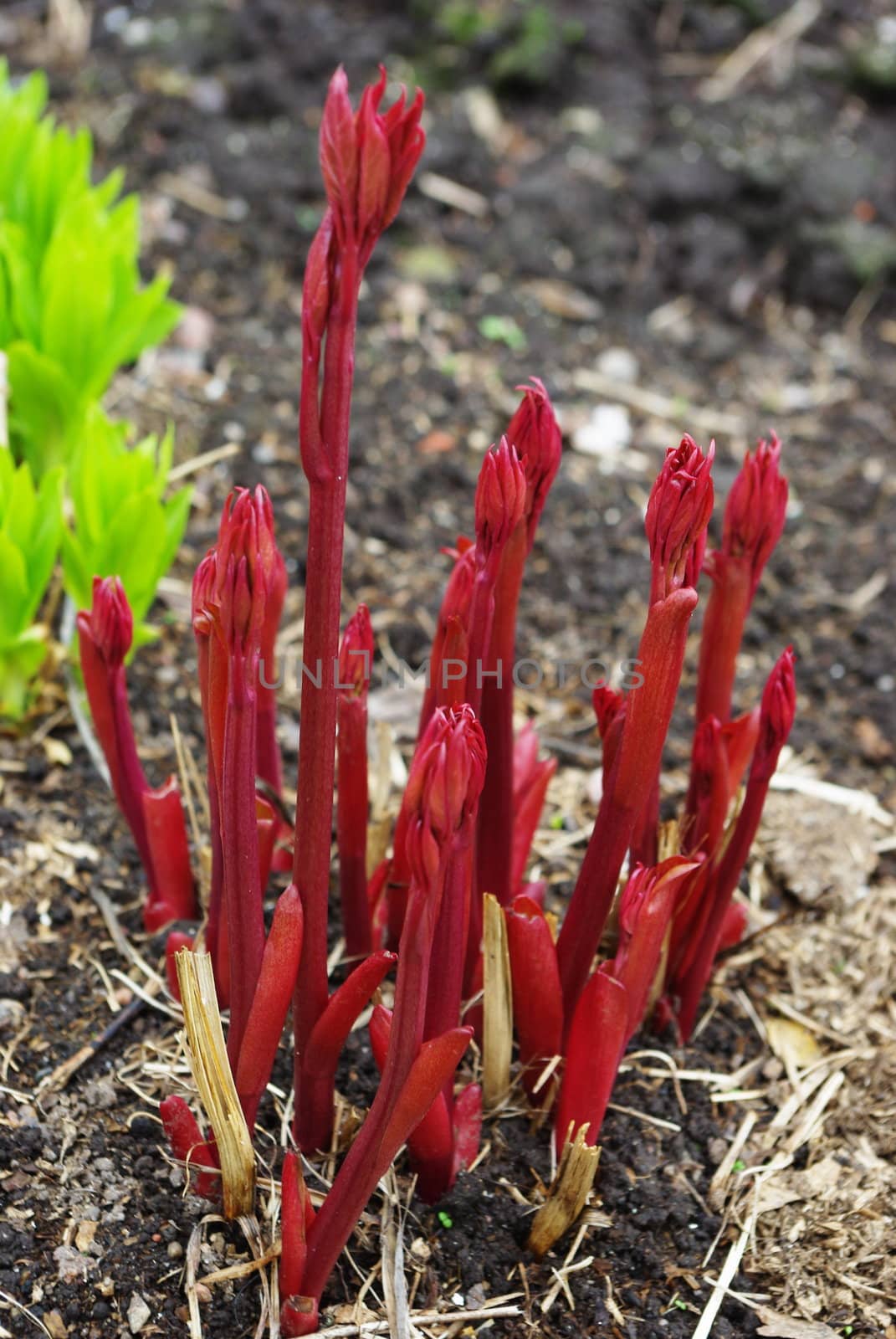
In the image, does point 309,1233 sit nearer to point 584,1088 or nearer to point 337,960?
point 584,1088

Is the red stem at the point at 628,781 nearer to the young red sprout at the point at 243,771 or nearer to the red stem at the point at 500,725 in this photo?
the red stem at the point at 500,725

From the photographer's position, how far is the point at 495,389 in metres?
3.70

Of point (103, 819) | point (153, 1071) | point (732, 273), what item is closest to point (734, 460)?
point (732, 273)

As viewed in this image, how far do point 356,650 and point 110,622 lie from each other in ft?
1.23

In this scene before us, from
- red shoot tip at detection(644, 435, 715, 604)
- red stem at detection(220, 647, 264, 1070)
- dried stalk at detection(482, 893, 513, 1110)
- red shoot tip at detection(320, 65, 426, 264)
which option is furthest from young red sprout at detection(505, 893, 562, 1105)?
red shoot tip at detection(320, 65, 426, 264)

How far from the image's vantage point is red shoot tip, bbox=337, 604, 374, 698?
5.76 feet

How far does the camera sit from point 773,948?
2334mm

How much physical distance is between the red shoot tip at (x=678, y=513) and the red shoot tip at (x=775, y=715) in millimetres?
275

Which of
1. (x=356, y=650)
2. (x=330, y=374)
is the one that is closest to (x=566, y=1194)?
(x=356, y=650)

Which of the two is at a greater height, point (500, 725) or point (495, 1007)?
point (500, 725)

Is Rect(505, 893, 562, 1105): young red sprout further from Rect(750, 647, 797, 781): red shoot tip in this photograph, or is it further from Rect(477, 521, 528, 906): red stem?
Rect(750, 647, 797, 781): red shoot tip

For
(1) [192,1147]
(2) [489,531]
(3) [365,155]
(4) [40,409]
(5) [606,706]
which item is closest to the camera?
(3) [365,155]

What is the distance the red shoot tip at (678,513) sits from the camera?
147cm

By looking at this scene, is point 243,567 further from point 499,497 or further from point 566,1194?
point 566,1194
